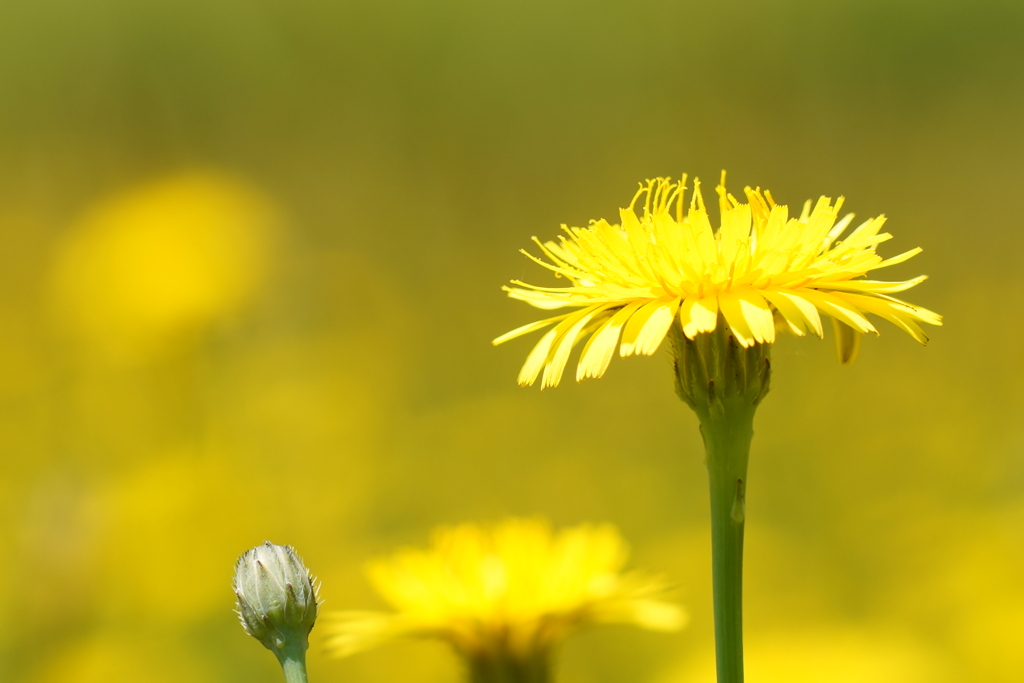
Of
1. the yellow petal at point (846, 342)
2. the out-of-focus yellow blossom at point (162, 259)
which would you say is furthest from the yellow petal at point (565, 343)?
the out-of-focus yellow blossom at point (162, 259)

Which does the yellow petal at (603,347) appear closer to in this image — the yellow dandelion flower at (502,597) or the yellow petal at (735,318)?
the yellow petal at (735,318)

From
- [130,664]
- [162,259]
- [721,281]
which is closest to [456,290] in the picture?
[162,259]

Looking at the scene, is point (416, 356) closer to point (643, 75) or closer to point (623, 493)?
point (623, 493)

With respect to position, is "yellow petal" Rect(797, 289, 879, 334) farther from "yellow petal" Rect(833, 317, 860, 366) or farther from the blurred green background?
the blurred green background

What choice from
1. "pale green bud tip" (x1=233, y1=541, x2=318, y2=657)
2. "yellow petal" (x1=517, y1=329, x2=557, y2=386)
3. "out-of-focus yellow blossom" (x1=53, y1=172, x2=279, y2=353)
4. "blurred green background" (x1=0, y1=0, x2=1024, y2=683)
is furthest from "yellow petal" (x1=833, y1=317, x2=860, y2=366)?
"out-of-focus yellow blossom" (x1=53, y1=172, x2=279, y2=353)

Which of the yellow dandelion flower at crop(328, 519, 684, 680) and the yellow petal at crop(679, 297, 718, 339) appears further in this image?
the yellow dandelion flower at crop(328, 519, 684, 680)

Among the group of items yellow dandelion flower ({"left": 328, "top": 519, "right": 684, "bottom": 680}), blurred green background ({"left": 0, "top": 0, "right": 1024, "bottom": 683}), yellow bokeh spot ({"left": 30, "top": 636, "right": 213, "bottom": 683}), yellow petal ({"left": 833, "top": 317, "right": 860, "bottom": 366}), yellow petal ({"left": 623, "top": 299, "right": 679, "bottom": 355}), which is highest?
blurred green background ({"left": 0, "top": 0, "right": 1024, "bottom": 683})

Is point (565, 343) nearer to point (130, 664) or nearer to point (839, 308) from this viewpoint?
point (839, 308)
